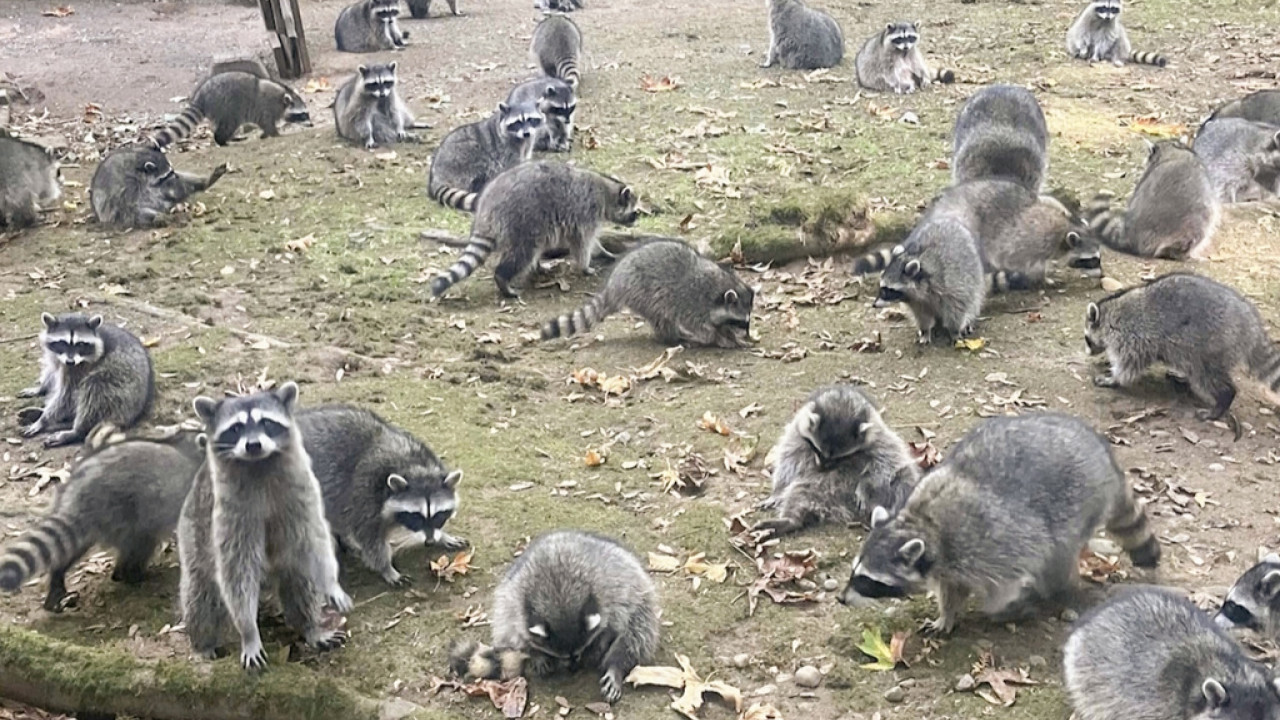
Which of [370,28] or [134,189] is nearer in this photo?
[134,189]

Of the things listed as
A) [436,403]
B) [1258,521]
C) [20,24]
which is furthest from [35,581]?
[20,24]

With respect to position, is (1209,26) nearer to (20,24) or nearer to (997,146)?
(997,146)

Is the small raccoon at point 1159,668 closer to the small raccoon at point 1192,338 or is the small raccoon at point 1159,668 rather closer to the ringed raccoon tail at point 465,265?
the small raccoon at point 1192,338

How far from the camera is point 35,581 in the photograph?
15.7 feet

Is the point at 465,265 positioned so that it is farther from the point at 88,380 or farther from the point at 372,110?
the point at 372,110

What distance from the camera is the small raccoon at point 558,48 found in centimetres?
1284

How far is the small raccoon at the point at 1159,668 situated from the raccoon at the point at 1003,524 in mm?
397

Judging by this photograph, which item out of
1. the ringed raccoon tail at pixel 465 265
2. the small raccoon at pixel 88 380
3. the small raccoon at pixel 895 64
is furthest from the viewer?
the small raccoon at pixel 895 64

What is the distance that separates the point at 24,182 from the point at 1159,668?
861 cm

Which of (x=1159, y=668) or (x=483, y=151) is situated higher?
(x=483, y=151)

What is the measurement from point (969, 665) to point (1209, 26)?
12.5 meters

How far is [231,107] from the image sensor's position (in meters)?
11.5

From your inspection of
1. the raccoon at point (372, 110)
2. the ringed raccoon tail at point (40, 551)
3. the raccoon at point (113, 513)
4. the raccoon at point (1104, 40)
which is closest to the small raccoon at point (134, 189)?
the raccoon at point (372, 110)

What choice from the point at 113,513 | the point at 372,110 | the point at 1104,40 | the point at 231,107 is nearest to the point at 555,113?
the point at 372,110
